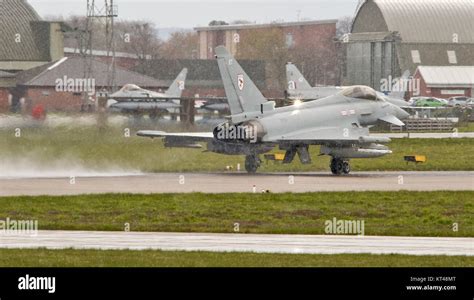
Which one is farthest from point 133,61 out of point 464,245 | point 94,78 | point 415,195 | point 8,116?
point 464,245

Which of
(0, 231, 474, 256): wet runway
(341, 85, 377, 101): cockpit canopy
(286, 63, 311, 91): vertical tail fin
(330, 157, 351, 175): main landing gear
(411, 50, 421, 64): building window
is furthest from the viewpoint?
(411, 50, 421, 64): building window

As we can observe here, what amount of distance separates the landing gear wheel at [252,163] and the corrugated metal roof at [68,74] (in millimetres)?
30970

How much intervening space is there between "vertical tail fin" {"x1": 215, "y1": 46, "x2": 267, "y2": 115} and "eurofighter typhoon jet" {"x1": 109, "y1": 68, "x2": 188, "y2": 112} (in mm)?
18443

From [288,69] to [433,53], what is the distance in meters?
49.4

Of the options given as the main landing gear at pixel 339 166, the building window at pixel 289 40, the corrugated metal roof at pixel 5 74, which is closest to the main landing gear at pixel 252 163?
the main landing gear at pixel 339 166

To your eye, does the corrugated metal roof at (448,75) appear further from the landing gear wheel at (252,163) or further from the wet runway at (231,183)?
the landing gear wheel at (252,163)

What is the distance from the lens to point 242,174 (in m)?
49.2

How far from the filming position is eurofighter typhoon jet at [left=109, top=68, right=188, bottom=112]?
2921 inches

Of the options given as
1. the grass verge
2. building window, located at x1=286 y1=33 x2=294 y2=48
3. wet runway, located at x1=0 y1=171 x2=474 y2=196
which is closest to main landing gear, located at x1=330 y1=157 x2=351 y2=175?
wet runway, located at x1=0 y1=171 x2=474 y2=196

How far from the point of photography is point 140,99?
261 feet

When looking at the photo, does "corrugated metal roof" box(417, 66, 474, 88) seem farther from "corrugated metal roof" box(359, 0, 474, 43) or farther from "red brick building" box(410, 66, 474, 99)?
"corrugated metal roof" box(359, 0, 474, 43)

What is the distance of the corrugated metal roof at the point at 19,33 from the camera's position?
319ft

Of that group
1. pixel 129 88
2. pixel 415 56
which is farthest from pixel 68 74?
pixel 415 56

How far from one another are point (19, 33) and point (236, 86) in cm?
5620
